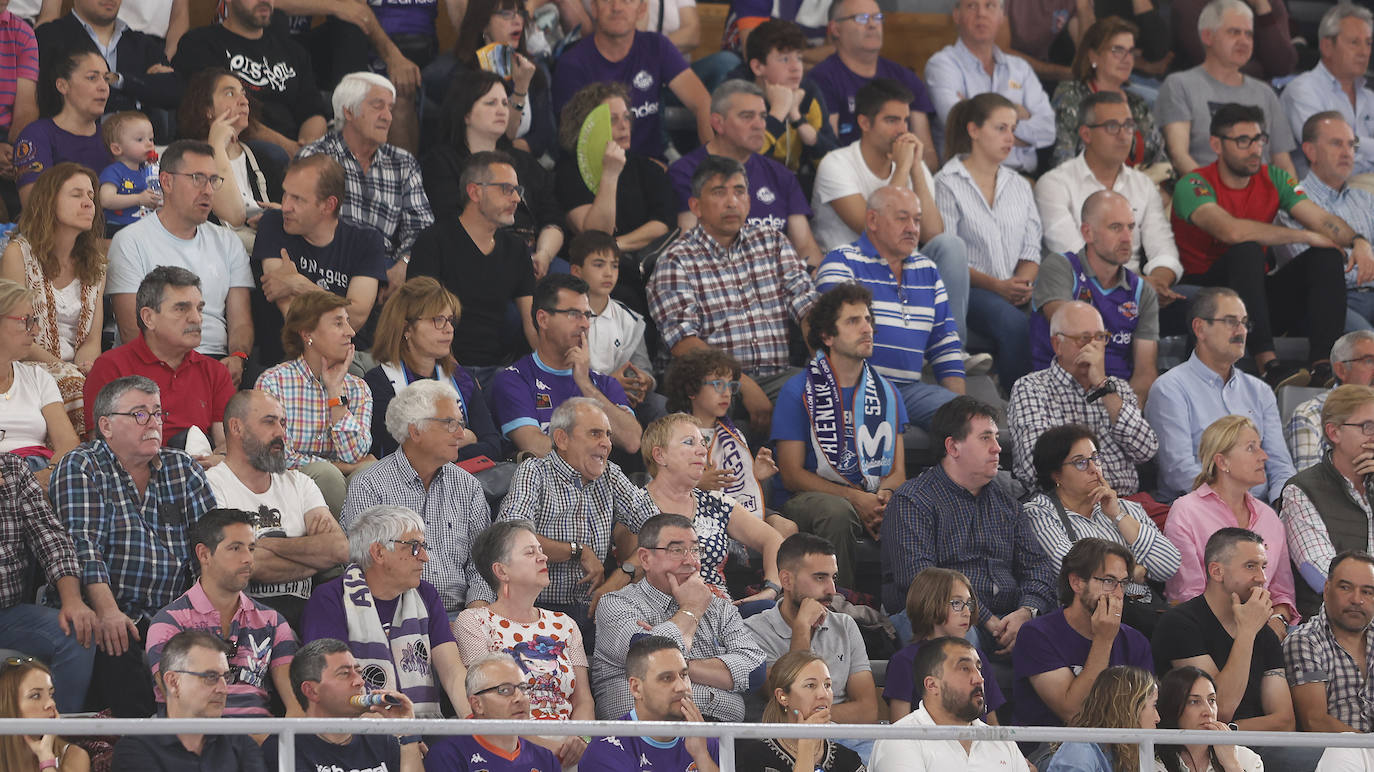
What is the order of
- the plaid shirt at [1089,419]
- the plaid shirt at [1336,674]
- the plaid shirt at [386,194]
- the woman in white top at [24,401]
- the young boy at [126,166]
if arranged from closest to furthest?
the woman in white top at [24,401] → the plaid shirt at [1336,674] → the young boy at [126,166] → the plaid shirt at [1089,419] → the plaid shirt at [386,194]

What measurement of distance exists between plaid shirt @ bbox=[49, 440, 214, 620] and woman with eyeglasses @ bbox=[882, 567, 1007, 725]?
84.4 inches

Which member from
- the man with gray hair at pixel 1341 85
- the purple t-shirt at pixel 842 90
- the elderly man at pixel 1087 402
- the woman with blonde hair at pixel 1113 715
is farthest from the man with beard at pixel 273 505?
the man with gray hair at pixel 1341 85

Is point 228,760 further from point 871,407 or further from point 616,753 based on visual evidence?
point 871,407

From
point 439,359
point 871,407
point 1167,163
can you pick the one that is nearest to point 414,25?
point 439,359

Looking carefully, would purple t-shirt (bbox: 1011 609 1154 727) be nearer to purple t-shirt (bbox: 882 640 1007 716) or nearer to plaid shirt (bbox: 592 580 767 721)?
purple t-shirt (bbox: 882 640 1007 716)

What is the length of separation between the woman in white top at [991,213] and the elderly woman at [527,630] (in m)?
3.08

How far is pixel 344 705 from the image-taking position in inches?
190

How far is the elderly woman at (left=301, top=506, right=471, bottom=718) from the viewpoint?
5.14 m

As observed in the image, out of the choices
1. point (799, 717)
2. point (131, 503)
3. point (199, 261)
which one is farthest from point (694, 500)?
point (199, 261)

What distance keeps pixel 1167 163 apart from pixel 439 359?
4197mm

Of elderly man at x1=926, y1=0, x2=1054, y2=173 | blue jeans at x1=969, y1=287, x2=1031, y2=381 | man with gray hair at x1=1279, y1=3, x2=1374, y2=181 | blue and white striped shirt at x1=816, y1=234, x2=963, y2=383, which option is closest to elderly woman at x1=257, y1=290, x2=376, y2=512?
blue and white striped shirt at x1=816, y1=234, x2=963, y2=383

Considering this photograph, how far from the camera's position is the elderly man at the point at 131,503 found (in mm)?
5215

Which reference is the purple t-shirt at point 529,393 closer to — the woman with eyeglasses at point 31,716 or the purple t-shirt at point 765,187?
the purple t-shirt at point 765,187

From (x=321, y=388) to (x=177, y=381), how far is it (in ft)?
1.52
